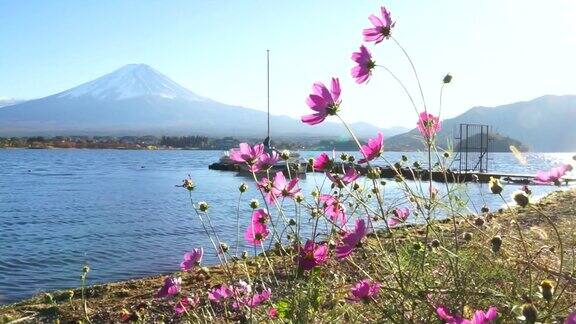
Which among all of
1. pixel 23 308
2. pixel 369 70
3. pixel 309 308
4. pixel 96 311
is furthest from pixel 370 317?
pixel 23 308

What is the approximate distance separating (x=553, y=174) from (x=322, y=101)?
0.53 m

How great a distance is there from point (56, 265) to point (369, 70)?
10545 millimetres

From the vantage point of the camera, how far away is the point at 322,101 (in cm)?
147

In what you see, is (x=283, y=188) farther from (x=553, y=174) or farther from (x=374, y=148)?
(x=553, y=174)

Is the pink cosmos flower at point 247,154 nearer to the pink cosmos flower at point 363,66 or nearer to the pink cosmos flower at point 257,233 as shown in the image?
the pink cosmos flower at point 257,233

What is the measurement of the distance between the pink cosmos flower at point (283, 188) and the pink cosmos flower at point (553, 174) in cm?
64

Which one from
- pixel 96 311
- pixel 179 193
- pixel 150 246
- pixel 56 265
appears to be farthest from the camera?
pixel 179 193

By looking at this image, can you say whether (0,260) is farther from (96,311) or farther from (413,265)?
(413,265)

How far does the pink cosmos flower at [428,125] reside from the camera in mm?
1523

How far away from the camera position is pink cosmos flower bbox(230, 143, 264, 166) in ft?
5.40

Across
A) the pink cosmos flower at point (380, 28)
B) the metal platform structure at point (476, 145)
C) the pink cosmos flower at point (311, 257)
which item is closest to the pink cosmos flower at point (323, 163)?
the pink cosmos flower at point (311, 257)

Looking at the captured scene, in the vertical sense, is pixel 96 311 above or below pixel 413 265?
below

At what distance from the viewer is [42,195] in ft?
92.1

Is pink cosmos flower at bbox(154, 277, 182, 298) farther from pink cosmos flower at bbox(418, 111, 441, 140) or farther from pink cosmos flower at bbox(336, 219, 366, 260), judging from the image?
pink cosmos flower at bbox(418, 111, 441, 140)
